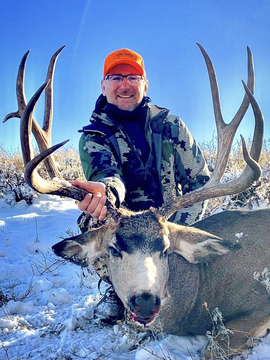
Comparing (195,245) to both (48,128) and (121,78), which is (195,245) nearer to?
(48,128)

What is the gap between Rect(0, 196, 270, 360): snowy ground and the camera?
2822mm

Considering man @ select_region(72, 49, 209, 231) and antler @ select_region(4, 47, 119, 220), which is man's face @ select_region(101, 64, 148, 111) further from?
antler @ select_region(4, 47, 119, 220)

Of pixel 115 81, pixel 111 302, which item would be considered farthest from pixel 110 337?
pixel 115 81

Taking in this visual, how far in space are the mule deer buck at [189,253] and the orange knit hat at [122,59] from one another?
4.50ft

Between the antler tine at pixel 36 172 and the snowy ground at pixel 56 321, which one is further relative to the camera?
the snowy ground at pixel 56 321

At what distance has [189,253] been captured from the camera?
3.12 metres

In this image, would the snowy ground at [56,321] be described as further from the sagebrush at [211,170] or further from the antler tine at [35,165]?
the sagebrush at [211,170]

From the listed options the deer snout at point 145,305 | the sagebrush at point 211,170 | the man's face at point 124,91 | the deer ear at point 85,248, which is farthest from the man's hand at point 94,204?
the sagebrush at point 211,170

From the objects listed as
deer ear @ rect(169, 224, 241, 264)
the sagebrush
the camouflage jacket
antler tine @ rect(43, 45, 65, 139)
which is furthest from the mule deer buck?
the sagebrush

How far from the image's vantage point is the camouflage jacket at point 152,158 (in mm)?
4096

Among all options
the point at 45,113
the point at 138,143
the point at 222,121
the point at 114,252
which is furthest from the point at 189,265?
the point at 45,113

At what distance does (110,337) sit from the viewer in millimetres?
3102

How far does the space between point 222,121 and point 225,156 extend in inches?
15.6

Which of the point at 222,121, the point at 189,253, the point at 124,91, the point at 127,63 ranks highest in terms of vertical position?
the point at 127,63
